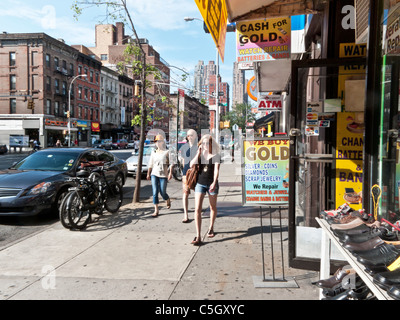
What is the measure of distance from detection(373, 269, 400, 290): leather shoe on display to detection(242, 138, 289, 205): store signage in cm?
273

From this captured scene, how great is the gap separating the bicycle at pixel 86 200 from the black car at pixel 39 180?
64 cm

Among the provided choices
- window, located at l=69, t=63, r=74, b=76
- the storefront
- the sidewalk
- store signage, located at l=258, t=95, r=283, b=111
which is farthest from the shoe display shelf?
window, located at l=69, t=63, r=74, b=76

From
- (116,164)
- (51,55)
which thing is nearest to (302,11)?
(116,164)

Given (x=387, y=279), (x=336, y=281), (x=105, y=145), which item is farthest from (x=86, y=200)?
(x=105, y=145)

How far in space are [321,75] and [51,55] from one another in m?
52.1

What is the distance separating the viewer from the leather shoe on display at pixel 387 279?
5.77ft

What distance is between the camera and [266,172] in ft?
15.2

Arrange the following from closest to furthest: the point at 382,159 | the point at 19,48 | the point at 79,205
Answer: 1. the point at 382,159
2. the point at 79,205
3. the point at 19,48

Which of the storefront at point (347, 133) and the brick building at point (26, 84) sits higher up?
the brick building at point (26, 84)

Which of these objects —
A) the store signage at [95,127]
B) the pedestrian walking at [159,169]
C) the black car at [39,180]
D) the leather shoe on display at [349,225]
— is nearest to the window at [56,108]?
the store signage at [95,127]

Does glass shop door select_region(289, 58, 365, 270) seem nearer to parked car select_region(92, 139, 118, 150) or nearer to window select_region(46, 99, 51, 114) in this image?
parked car select_region(92, 139, 118, 150)

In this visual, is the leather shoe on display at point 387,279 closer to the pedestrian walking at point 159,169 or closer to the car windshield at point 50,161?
the pedestrian walking at point 159,169

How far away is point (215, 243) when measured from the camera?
5.54m
